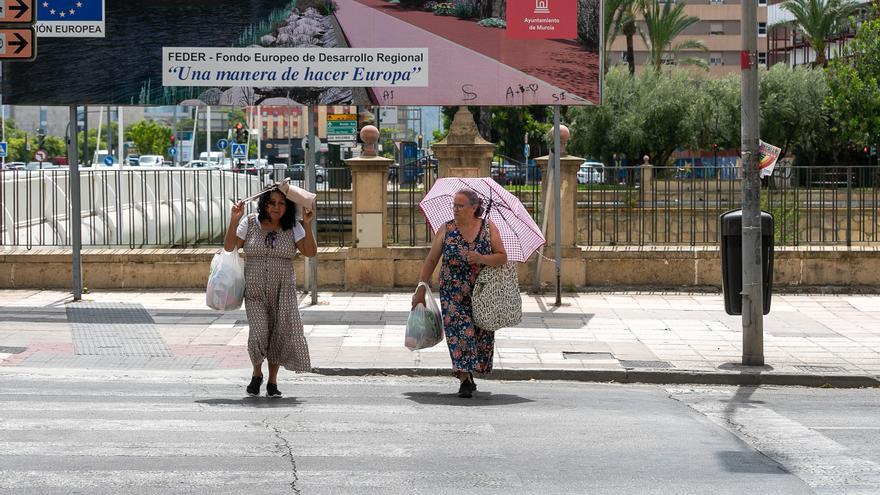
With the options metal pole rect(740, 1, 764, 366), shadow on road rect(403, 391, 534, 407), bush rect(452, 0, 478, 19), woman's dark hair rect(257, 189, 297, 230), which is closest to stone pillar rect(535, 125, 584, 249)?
bush rect(452, 0, 478, 19)

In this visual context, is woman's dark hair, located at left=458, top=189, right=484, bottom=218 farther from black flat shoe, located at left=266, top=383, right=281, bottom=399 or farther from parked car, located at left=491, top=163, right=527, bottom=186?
parked car, located at left=491, top=163, right=527, bottom=186

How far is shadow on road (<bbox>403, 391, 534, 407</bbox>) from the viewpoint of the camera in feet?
30.1

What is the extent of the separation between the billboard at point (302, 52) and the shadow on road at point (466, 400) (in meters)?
6.27

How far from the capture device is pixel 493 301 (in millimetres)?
9156

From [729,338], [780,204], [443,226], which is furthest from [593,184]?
[443,226]

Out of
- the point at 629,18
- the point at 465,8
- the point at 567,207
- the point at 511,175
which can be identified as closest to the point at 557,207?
the point at 567,207

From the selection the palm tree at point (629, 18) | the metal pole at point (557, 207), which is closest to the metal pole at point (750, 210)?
the metal pole at point (557, 207)

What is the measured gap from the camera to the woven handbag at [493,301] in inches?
360

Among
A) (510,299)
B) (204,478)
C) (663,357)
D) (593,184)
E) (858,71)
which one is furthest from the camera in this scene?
(858,71)

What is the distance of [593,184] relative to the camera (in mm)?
17984

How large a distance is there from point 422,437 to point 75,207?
866 cm

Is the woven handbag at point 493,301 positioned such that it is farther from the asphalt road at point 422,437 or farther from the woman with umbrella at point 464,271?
the asphalt road at point 422,437

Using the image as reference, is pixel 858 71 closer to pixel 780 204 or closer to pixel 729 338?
pixel 780 204

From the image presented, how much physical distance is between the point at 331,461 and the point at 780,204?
39.0ft
